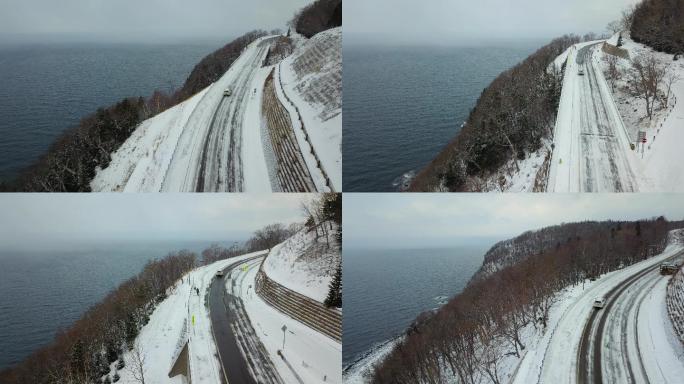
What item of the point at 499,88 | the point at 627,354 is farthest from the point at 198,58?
the point at 627,354

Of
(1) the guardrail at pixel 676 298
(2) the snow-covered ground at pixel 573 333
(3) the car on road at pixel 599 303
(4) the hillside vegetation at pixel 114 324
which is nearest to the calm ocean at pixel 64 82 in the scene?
(4) the hillside vegetation at pixel 114 324

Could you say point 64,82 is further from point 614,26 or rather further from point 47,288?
point 614,26

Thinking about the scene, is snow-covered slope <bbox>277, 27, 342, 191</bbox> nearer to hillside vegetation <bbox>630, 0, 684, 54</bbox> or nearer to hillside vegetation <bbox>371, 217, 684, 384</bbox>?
hillside vegetation <bbox>371, 217, 684, 384</bbox>

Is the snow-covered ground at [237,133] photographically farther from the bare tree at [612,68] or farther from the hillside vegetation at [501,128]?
the bare tree at [612,68]

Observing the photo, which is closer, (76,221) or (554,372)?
(76,221)

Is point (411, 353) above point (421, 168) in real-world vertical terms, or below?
below

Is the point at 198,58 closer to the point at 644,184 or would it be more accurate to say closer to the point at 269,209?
the point at 269,209

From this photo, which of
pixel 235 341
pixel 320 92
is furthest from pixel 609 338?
pixel 320 92
